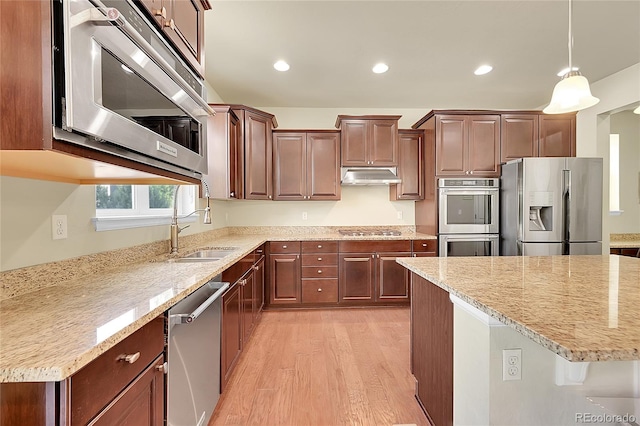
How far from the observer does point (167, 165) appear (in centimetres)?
124

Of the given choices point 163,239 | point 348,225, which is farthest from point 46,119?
point 348,225

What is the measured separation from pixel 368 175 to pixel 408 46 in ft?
5.01

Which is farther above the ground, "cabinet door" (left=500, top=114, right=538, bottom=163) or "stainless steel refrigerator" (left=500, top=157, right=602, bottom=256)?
"cabinet door" (left=500, top=114, right=538, bottom=163)

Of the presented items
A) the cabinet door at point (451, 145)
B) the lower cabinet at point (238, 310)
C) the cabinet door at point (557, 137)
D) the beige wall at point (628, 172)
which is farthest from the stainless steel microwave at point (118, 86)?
the beige wall at point (628, 172)

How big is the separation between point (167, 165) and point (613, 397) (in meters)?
1.95

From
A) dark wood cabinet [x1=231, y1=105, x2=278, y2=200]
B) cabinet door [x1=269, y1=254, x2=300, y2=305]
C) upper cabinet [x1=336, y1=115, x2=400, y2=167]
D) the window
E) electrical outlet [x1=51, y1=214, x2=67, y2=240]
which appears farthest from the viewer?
upper cabinet [x1=336, y1=115, x2=400, y2=167]

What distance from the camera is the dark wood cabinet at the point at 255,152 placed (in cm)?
338

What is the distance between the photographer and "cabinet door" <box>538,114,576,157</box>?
3697mm

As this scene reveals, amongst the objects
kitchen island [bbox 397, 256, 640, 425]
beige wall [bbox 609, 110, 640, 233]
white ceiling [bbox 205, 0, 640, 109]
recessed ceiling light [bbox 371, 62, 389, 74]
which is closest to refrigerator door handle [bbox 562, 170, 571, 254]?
white ceiling [bbox 205, 0, 640, 109]

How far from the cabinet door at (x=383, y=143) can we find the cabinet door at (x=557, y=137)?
1.79m

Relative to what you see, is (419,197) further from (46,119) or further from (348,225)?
(46,119)

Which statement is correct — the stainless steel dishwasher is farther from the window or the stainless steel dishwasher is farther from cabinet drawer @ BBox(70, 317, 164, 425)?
the window

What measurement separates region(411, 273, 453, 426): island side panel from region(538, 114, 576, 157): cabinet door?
3.13m

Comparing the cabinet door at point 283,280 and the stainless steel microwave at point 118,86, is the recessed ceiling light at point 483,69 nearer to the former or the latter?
the cabinet door at point 283,280
